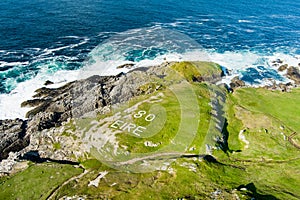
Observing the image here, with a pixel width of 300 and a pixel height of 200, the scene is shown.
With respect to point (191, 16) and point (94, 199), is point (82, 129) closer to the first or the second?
point (94, 199)

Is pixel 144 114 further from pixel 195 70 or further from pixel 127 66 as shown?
pixel 127 66

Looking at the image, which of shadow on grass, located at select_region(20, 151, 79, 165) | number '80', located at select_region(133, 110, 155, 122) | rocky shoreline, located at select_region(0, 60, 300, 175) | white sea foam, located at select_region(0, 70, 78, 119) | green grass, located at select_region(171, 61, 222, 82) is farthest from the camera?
green grass, located at select_region(171, 61, 222, 82)

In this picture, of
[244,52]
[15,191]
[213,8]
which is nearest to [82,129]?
[15,191]

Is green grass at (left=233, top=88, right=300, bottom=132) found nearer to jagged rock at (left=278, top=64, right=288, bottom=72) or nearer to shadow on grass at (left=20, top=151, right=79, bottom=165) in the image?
jagged rock at (left=278, top=64, right=288, bottom=72)

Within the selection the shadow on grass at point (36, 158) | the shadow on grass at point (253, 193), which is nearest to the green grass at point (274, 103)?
the shadow on grass at point (253, 193)

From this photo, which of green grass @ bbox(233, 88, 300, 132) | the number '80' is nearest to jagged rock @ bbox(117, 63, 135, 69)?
green grass @ bbox(233, 88, 300, 132)

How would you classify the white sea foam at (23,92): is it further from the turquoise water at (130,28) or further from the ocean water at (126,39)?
the turquoise water at (130,28)

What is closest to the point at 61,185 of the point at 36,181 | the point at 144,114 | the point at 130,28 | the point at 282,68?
the point at 36,181
